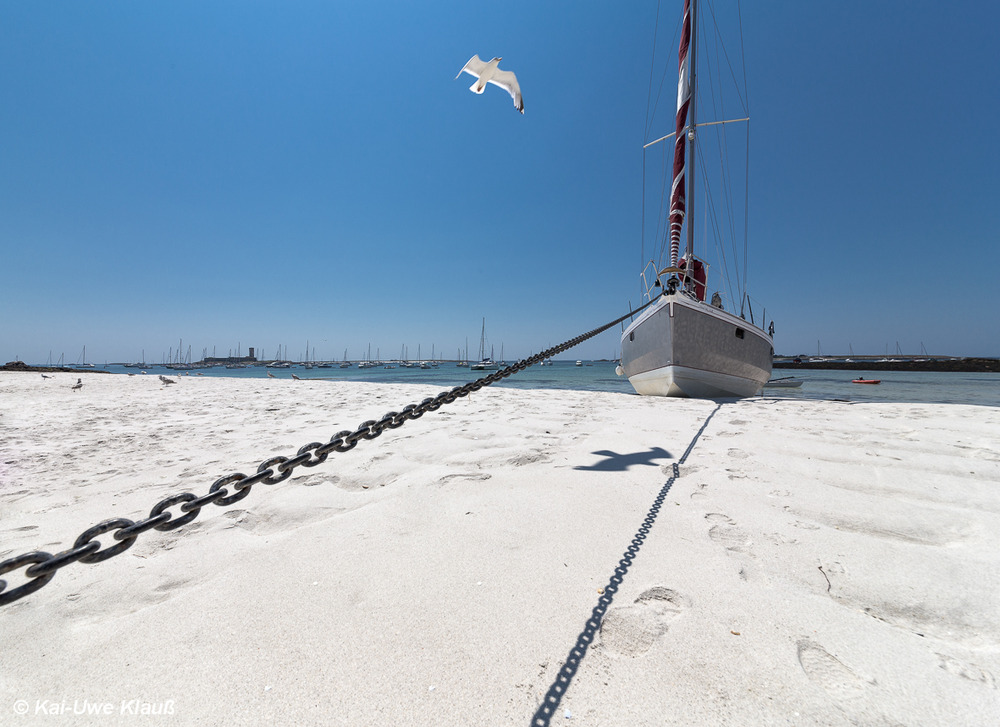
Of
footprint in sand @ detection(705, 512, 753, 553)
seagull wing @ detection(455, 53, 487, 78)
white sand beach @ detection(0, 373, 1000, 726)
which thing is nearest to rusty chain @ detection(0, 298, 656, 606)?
white sand beach @ detection(0, 373, 1000, 726)

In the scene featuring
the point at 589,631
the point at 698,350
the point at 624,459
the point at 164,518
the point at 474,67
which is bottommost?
the point at 589,631

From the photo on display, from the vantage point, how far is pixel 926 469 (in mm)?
2475

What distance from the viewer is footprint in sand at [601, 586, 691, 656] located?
1057 millimetres

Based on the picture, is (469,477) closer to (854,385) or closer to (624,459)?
(624,459)

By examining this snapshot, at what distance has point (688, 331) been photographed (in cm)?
727

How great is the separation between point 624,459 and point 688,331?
5.35 meters

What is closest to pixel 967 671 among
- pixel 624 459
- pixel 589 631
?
pixel 589 631

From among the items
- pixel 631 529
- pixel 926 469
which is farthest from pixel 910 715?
pixel 926 469

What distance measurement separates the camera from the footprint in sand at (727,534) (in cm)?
157

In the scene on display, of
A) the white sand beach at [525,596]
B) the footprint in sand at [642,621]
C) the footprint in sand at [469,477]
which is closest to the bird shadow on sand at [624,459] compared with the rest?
the white sand beach at [525,596]

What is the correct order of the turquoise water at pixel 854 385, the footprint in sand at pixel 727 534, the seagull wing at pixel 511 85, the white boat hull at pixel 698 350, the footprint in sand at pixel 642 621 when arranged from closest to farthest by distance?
the footprint in sand at pixel 642 621
the footprint in sand at pixel 727 534
the seagull wing at pixel 511 85
the white boat hull at pixel 698 350
the turquoise water at pixel 854 385

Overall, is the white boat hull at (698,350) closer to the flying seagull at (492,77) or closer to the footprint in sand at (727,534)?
the flying seagull at (492,77)

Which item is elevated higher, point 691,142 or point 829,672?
point 691,142

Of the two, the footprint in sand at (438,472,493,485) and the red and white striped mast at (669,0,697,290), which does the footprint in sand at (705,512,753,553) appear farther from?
the red and white striped mast at (669,0,697,290)
